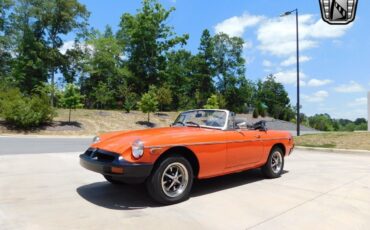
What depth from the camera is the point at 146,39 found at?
47250 millimetres

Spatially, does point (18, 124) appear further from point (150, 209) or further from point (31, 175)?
point (150, 209)

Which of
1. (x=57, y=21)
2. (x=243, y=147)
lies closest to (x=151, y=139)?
(x=243, y=147)

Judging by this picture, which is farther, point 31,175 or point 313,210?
point 31,175

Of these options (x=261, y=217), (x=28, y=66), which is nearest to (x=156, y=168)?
(x=261, y=217)

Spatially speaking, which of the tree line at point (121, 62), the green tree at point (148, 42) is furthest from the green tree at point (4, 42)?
the green tree at point (148, 42)

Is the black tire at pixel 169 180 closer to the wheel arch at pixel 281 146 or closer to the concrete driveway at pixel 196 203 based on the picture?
the concrete driveway at pixel 196 203

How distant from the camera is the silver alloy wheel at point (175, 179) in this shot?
16.5ft

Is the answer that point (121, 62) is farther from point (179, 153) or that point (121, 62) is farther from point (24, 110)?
point (179, 153)

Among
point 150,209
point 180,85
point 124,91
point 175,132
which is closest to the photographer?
point 150,209

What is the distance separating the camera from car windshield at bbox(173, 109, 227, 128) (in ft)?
20.3

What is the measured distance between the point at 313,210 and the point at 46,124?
22410 mm

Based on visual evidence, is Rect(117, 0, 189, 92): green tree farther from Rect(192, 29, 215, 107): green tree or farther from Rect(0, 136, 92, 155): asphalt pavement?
Rect(0, 136, 92, 155): asphalt pavement

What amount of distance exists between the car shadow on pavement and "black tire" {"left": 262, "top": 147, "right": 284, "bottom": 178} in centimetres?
20

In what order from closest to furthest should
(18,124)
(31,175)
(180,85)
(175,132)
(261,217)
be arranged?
(261,217) < (175,132) < (31,175) < (18,124) < (180,85)
